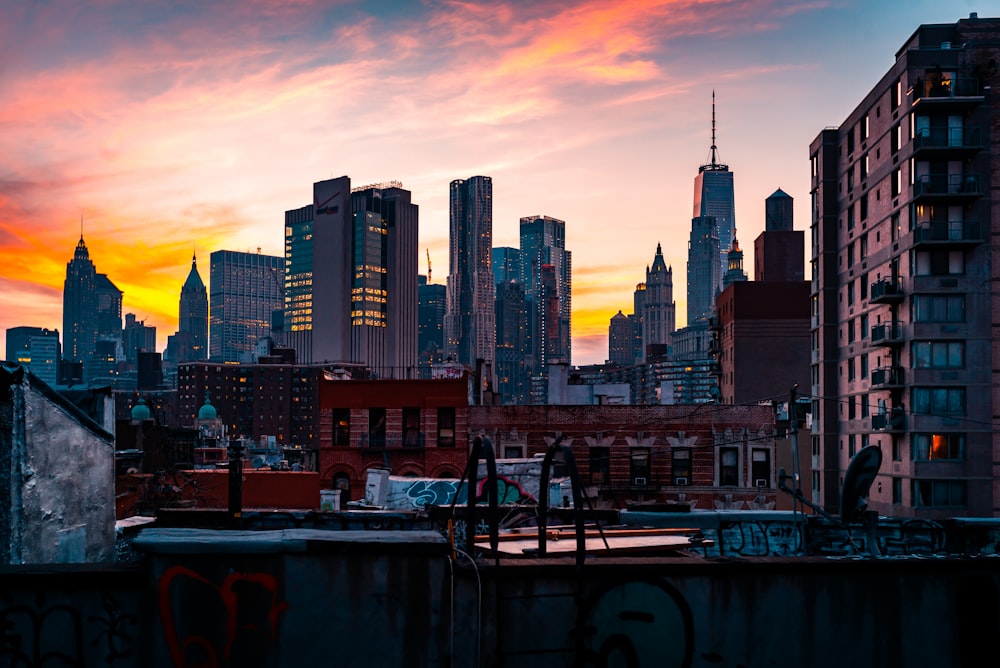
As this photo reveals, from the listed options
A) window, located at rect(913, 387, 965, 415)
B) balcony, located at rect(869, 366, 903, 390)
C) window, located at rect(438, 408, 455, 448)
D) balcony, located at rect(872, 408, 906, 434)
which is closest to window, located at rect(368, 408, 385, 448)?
window, located at rect(438, 408, 455, 448)

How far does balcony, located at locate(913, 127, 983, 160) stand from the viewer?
60.5 meters

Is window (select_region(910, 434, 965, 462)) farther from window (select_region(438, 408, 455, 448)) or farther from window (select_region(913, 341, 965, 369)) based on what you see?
window (select_region(438, 408, 455, 448))

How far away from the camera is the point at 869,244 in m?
68.7

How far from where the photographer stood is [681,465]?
5272 cm

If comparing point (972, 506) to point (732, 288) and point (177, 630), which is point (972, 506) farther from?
point (732, 288)

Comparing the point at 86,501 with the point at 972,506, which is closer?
the point at 86,501

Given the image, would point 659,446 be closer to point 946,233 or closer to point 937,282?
point 937,282

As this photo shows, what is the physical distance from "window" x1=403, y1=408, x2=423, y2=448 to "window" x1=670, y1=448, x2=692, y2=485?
14.4m

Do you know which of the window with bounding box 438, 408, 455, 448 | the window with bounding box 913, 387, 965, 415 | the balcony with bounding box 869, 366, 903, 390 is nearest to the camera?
the window with bounding box 438, 408, 455, 448

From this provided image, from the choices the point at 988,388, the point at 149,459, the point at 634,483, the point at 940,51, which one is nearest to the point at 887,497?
the point at 988,388

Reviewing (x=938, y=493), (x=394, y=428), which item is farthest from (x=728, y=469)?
(x=394, y=428)

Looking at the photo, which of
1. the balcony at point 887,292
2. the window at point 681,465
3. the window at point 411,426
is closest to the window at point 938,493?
the balcony at point 887,292

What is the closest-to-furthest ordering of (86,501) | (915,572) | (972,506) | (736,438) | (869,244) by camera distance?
(915,572) → (86,501) → (736,438) → (972,506) → (869,244)

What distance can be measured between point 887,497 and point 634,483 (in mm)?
20544
